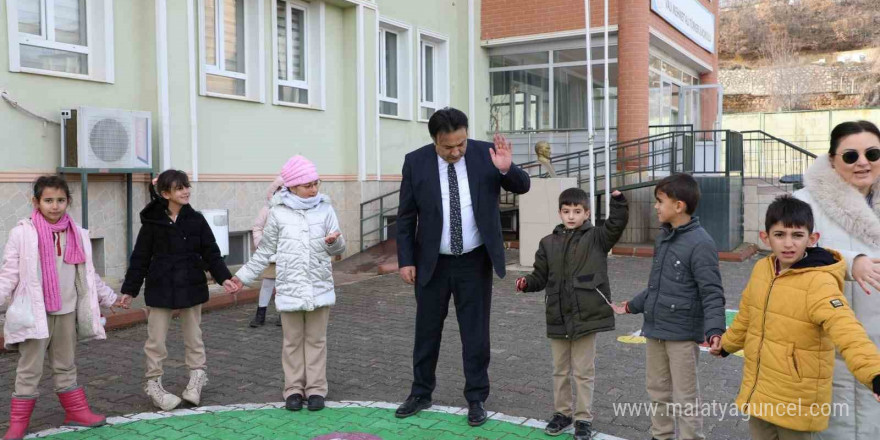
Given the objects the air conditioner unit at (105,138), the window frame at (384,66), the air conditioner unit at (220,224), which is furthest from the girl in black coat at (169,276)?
the window frame at (384,66)

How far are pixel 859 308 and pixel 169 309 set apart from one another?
4221 millimetres

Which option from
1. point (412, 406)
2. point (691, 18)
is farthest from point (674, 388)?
point (691, 18)

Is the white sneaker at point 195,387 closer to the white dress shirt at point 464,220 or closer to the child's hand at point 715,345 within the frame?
the white dress shirt at point 464,220

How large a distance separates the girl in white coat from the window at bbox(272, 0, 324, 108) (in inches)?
290

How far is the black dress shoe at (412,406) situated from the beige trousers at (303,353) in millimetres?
609

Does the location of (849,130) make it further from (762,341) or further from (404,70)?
(404,70)

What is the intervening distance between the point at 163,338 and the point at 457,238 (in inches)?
87.3

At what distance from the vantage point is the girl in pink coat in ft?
14.7

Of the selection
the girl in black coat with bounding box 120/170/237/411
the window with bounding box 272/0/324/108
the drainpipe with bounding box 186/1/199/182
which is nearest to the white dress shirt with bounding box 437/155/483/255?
the girl in black coat with bounding box 120/170/237/411

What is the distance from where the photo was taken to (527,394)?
17.5 feet

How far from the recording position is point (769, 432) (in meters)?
3.13

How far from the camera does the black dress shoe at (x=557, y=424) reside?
4.44 meters

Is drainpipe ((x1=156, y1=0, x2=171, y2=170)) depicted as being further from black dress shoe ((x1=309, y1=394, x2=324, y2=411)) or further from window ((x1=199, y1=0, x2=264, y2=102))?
black dress shoe ((x1=309, y1=394, x2=324, y2=411))

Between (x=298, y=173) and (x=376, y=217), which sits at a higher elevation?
(x=298, y=173)
